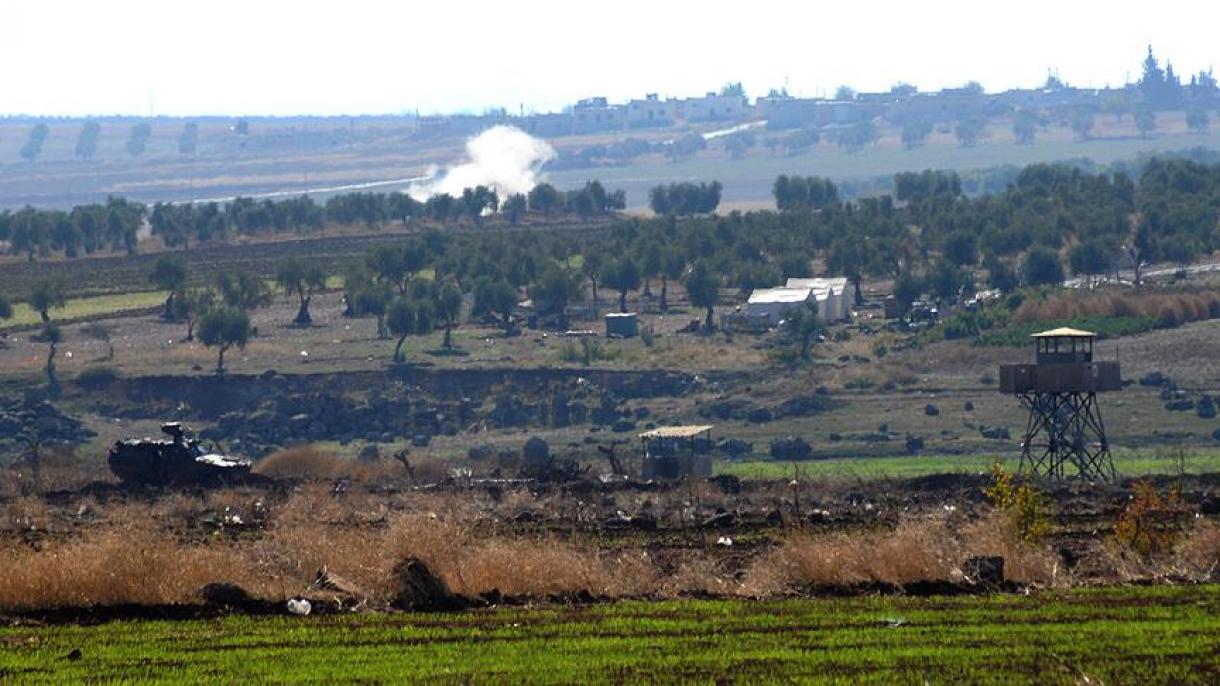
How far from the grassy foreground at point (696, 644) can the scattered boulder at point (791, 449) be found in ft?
130

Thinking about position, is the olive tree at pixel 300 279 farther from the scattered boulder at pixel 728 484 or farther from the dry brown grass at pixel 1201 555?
the dry brown grass at pixel 1201 555

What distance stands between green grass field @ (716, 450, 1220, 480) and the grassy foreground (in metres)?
28.5

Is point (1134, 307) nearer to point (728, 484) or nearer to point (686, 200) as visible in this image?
point (728, 484)

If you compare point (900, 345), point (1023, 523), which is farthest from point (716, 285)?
point (1023, 523)

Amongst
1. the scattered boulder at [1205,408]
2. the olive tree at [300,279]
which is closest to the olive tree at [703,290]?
the olive tree at [300,279]

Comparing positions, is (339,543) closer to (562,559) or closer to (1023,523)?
(562,559)

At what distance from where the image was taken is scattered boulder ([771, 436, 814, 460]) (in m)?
65.6

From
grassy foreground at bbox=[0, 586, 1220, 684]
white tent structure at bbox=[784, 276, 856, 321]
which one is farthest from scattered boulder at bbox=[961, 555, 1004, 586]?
white tent structure at bbox=[784, 276, 856, 321]

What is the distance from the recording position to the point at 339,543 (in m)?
29.2

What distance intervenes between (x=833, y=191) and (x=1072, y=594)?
125114 mm

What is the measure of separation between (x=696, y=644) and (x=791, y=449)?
43.6 m

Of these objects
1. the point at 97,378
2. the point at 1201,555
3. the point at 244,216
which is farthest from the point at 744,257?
the point at 1201,555

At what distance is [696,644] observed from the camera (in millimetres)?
22797

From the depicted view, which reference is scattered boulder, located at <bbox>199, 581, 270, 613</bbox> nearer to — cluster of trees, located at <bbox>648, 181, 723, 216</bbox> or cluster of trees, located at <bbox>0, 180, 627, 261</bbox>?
cluster of trees, located at <bbox>0, 180, 627, 261</bbox>
